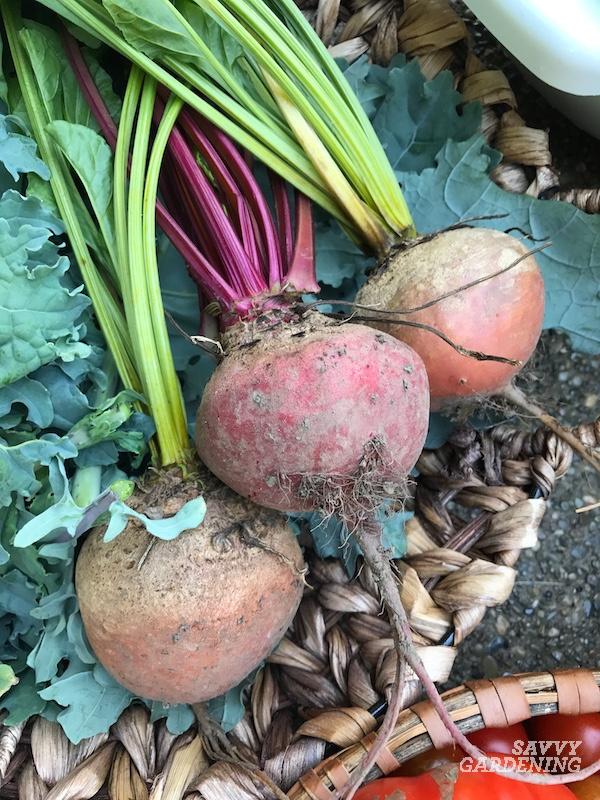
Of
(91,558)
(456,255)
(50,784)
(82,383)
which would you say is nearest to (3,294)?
(82,383)

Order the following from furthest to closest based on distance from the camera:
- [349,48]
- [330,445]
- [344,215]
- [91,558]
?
[349,48]
[344,215]
[91,558]
[330,445]

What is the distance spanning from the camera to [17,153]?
92 centimetres

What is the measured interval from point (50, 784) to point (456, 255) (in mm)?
905

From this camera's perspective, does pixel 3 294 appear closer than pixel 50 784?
Yes

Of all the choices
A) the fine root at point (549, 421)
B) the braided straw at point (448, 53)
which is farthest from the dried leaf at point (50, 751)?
the braided straw at point (448, 53)

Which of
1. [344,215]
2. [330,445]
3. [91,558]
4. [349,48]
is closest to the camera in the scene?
[330,445]

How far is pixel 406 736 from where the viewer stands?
94 centimetres

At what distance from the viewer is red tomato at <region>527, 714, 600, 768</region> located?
3.24 ft

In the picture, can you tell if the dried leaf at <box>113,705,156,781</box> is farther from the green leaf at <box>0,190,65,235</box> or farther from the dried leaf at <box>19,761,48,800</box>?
the green leaf at <box>0,190,65,235</box>

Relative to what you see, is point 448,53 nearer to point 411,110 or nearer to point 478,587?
point 411,110

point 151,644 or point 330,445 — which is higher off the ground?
point 330,445

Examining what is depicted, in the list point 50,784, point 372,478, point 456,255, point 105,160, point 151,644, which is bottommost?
point 50,784

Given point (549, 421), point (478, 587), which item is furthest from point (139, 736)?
point (549, 421)

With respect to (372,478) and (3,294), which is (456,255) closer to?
(372,478)
